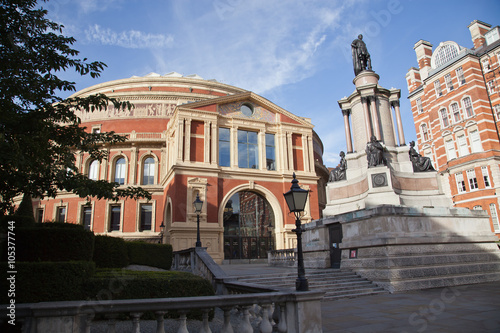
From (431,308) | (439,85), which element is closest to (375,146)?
(431,308)

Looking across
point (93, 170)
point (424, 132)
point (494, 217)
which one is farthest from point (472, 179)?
point (93, 170)

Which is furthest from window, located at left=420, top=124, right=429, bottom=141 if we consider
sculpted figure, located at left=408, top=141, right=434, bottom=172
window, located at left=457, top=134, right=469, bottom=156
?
sculpted figure, located at left=408, top=141, right=434, bottom=172

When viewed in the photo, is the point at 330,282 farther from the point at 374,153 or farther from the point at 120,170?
the point at 120,170

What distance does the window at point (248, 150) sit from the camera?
30.4 meters

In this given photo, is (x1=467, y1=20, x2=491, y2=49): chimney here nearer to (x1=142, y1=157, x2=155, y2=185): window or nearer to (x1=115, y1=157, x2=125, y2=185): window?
(x1=142, y1=157, x2=155, y2=185): window

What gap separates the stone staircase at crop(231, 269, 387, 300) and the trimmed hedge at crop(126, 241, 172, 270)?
755 cm

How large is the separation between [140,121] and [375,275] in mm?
31468

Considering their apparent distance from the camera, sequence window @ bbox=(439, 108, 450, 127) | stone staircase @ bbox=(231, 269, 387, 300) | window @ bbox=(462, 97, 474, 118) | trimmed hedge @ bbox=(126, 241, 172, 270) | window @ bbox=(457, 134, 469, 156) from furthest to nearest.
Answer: window @ bbox=(439, 108, 450, 127) → window @ bbox=(457, 134, 469, 156) → window @ bbox=(462, 97, 474, 118) → trimmed hedge @ bbox=(126, 241, 172, 270) → stone staircase @ bbox=(231, 269, 387, 300)

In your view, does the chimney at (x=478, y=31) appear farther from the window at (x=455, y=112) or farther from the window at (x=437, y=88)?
the window at (x=455, y=112)

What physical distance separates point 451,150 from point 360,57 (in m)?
28.6

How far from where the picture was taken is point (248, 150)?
3092cm

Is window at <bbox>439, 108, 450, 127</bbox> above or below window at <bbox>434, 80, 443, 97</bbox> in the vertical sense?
below

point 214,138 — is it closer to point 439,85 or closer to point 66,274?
point 66,274

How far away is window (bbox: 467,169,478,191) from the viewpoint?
111ft
